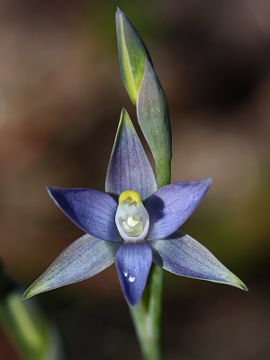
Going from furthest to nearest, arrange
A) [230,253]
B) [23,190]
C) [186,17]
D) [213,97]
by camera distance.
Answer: [186,17], [213,97], [23,190], [230,253]

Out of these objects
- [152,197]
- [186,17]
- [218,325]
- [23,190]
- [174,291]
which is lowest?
[218,325]

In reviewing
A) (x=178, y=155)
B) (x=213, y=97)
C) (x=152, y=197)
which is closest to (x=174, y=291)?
(x=178, y=155)

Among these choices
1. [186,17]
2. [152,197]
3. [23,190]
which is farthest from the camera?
[186,17]

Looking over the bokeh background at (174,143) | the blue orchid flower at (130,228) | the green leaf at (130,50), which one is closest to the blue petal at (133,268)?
the blue orchid flower at (130,228)

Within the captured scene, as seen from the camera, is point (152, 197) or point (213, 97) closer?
point (152, 197)

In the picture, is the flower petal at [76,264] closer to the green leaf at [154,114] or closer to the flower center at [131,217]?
the flower center at [131,217]

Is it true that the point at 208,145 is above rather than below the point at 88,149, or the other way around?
below

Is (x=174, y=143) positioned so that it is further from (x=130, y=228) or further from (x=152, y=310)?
(x=130, y=228)

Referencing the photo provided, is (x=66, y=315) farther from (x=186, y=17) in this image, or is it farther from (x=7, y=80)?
(x=186, y=17)
